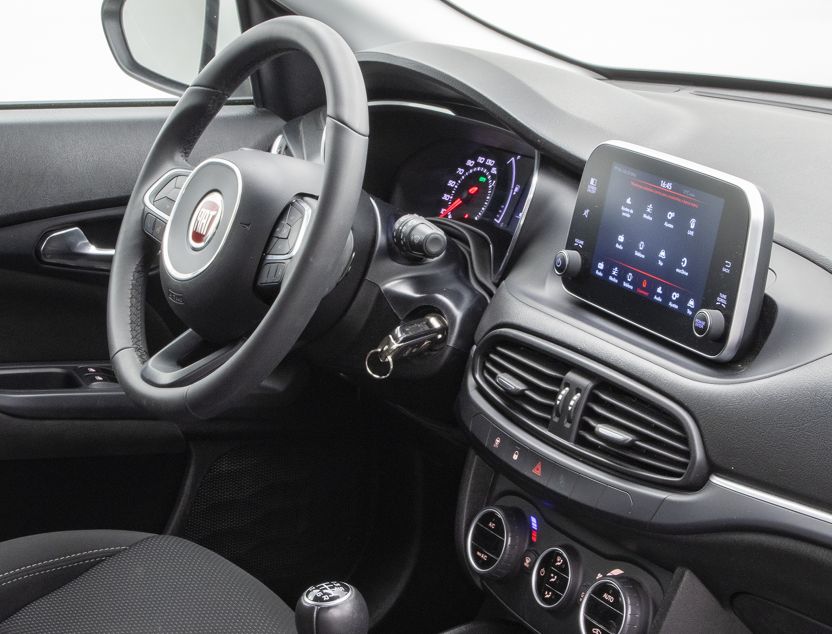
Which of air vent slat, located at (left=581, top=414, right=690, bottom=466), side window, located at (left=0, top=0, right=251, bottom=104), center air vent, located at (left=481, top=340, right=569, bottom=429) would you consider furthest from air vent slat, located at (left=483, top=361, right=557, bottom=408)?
side window, located at (left=0, top=0, right=251, bottom=104)

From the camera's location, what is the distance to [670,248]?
107 centimetres

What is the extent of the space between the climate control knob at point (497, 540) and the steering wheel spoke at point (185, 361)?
17.1 inches

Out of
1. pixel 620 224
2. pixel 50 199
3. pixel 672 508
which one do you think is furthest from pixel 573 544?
pixel 50 199

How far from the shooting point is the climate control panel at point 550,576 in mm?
1175

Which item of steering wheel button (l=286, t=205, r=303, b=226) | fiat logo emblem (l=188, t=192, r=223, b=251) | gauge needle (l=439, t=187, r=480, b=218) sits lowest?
gauge needle (l=439, t=187, r=480, b=218)

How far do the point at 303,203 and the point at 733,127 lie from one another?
57 cm

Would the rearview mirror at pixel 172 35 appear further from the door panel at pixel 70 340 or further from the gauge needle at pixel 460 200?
the gauge needle at pixel 460 200

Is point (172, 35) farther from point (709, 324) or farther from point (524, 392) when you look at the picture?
point (709, 324)

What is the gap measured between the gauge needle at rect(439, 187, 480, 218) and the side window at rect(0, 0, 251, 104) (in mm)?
580

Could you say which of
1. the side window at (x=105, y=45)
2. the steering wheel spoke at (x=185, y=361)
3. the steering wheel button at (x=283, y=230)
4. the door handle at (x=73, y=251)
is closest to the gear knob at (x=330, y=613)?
the steering wheel spoke at (x=185, y=361)

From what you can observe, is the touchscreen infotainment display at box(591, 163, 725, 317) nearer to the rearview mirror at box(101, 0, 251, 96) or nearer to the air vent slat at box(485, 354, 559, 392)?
the air vent slat at box(485, 354, 559, 392)

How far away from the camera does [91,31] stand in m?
1.81

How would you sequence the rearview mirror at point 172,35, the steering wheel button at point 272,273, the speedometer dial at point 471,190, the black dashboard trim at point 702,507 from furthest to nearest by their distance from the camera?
the rearview mirror at point 172,35 < the speedometer dial at point 471,190 < the steering wheel button at point 272,273 < the black dashboard trim at point 702,507

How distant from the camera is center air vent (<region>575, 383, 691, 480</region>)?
1060mm
